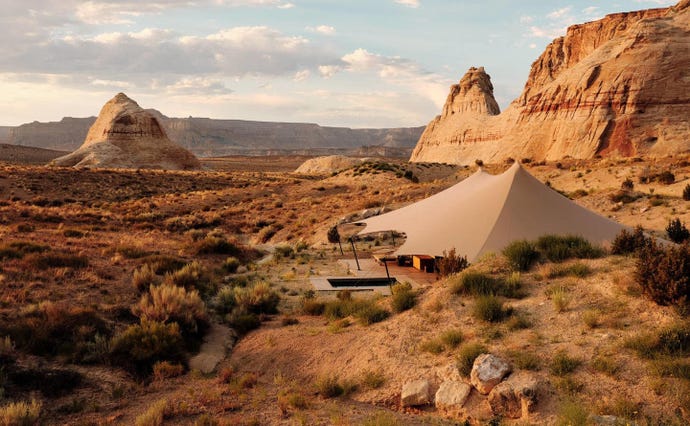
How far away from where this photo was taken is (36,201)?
Result: 37469 millimetres

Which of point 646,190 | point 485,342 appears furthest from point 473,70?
point 485,342

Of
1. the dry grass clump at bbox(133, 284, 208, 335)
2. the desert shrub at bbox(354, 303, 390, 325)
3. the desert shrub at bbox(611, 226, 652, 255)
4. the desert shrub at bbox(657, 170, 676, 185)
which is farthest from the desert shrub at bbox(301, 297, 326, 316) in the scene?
the desert shrub at bbox(657, 170, 676, 185)

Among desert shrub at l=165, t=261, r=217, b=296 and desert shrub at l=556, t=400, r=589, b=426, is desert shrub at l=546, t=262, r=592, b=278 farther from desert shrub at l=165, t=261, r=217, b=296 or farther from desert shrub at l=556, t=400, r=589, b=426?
desert shrub at l=165, t=261, r=217, b=296

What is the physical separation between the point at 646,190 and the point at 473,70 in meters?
81.6

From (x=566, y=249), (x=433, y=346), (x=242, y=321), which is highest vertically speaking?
(x=566, y=249)

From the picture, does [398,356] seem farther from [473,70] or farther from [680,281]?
[473,70]

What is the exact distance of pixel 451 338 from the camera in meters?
8.48

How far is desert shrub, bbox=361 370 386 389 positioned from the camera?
26.2 ft

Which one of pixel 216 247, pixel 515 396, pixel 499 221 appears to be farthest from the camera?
pixel 216 247

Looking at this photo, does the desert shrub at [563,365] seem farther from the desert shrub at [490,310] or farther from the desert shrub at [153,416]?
the desert shrub at [153,416]

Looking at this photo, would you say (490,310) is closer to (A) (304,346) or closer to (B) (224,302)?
(A) (304,346)

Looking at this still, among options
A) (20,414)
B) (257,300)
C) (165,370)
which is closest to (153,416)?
(20,414)

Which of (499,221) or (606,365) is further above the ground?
(499,221)

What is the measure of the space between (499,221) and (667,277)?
227 inches
